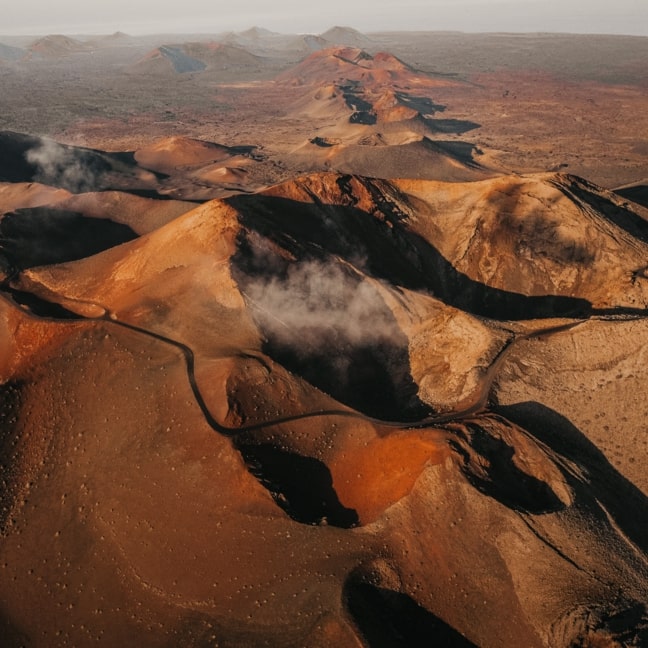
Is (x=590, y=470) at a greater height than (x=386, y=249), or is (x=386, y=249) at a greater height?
(x=386, y=249)

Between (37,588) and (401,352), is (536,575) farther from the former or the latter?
(37,588)

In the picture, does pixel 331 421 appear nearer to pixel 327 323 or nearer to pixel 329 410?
pixel 329 410

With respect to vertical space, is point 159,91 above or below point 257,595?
above

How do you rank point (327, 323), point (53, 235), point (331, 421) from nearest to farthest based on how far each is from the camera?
point (331, 421) → point (327, 323) → point (53, 235)

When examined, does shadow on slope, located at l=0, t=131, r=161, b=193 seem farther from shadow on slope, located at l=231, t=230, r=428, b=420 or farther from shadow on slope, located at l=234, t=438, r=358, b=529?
shadow on slope, located at l=234, t=438, r=358, b=529

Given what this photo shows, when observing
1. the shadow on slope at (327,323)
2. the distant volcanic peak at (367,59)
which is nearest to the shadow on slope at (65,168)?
the shadow on slope at (327,323)

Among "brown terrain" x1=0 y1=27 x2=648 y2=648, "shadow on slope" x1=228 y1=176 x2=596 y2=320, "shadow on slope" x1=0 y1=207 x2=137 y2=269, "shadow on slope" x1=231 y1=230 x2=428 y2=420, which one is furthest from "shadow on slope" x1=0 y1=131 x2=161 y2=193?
"shadow on slope" x1=231 y1=230 x2=428 y2=420

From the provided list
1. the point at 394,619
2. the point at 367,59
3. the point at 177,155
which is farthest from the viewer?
the point at 367,59

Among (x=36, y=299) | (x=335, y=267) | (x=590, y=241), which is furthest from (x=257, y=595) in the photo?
(x=590, y=241)

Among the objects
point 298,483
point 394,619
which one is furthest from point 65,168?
point 394,619
